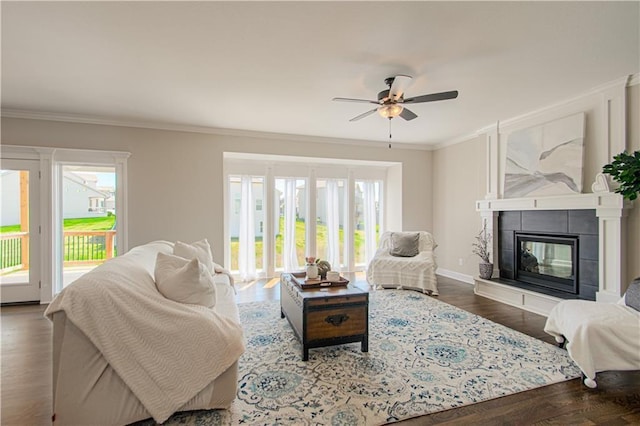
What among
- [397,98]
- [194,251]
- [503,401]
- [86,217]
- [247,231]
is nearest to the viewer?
[503,401]

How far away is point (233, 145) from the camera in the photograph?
5.22 m

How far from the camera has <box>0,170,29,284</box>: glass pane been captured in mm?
4266

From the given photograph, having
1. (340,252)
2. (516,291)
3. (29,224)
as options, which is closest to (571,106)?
(516,291)

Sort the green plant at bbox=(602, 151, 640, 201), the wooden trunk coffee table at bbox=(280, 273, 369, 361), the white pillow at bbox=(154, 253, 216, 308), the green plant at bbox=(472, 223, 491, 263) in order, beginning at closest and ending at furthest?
Answer: the white pillow at bbox=(154, 253, 216, 308) < the wooden trunk coffee table at bbox=(280, 273, 369, 361) < the green plant at bbox=(602, 151, 640, 201) < the green plant at bbox=(472, 223, 491, 263)

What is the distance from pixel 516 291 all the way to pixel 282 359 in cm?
334

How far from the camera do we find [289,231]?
620 cm

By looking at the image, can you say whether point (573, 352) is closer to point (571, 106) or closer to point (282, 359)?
point (282, 359)

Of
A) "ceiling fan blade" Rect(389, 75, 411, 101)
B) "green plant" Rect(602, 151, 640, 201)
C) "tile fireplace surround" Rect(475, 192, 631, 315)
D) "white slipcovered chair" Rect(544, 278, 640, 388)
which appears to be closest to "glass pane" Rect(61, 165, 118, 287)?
"ceiling fan blade" Rect(389, 75, 411, 101)

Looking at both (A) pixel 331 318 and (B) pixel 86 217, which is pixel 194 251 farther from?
(B) pixel 86 217

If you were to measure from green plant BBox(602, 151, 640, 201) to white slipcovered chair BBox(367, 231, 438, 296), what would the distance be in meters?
2.42

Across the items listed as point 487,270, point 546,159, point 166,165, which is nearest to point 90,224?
point 166,165

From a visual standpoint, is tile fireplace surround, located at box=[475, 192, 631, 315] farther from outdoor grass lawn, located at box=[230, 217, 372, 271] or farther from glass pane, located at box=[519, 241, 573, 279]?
outdoor grass lawn, located at box=[230, 217, 372, 271]

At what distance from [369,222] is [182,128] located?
13.2 ft

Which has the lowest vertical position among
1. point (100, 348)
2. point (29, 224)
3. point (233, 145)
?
point (100, 348)
